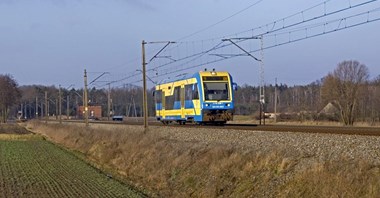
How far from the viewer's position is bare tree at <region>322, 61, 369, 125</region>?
68675 millimetres

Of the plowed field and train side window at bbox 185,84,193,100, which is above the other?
train side window at bbox 185,84,193,100

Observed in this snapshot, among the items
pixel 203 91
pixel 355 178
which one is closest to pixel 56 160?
pixel 203 91

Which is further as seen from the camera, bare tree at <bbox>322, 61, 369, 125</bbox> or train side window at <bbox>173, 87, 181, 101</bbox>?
bare tree at <bbox>322, 61, 369, 125</bbox>

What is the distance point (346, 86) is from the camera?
75.3 m

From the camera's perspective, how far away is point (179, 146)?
26.7 m

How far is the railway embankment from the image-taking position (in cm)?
1370

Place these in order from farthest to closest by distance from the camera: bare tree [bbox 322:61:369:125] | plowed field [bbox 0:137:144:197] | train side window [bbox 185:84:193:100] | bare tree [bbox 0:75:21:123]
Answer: bare tree [bbox 0:75:21:123] < bare tree [bbox 322:61:369:125] < train side window [bbox 185:84:193:100] < plowed field [bbox 0:137:144:197]

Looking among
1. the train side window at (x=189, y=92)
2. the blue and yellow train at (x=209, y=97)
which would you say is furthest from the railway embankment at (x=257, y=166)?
the train side window at (x=189, y=92)

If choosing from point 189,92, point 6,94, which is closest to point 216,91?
point 189,92

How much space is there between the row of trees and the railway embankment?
1205 inches

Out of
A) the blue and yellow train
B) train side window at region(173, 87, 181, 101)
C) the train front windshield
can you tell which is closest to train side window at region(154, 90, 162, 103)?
train side window at region(173, 87, 181, 101)

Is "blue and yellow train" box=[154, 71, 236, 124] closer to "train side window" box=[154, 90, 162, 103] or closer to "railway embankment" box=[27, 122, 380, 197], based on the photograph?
"railway embankment" box=[27, 122, 380, 197]

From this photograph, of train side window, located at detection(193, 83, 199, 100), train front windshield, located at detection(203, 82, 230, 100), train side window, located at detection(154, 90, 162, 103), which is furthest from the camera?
train side window, located at detection(154, 90, 162, 103)

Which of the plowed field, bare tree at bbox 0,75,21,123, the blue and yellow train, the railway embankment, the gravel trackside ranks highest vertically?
bare tree at bbox 0,75,21,123
